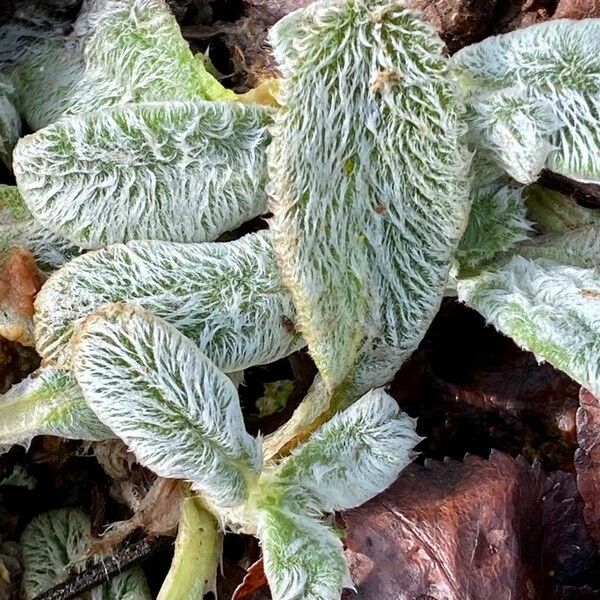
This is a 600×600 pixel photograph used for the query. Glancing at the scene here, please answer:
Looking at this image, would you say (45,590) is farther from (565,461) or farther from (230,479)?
(565,461)

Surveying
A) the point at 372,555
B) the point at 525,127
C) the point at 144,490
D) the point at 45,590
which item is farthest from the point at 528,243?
the point at 45,590

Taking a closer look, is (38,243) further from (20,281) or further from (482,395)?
(482,395)

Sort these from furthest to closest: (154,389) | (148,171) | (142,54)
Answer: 1. (142,54)
2. (148,171)
3. (154,389)

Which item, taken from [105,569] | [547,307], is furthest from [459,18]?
[105,569]

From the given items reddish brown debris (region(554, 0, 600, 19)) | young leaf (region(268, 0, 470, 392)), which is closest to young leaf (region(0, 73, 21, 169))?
young leaf (region(268, 0, 470, 392))

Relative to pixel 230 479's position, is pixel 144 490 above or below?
below

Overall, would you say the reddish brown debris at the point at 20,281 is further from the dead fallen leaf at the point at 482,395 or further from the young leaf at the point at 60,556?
the dead fallen leaf at the point at 482,395
